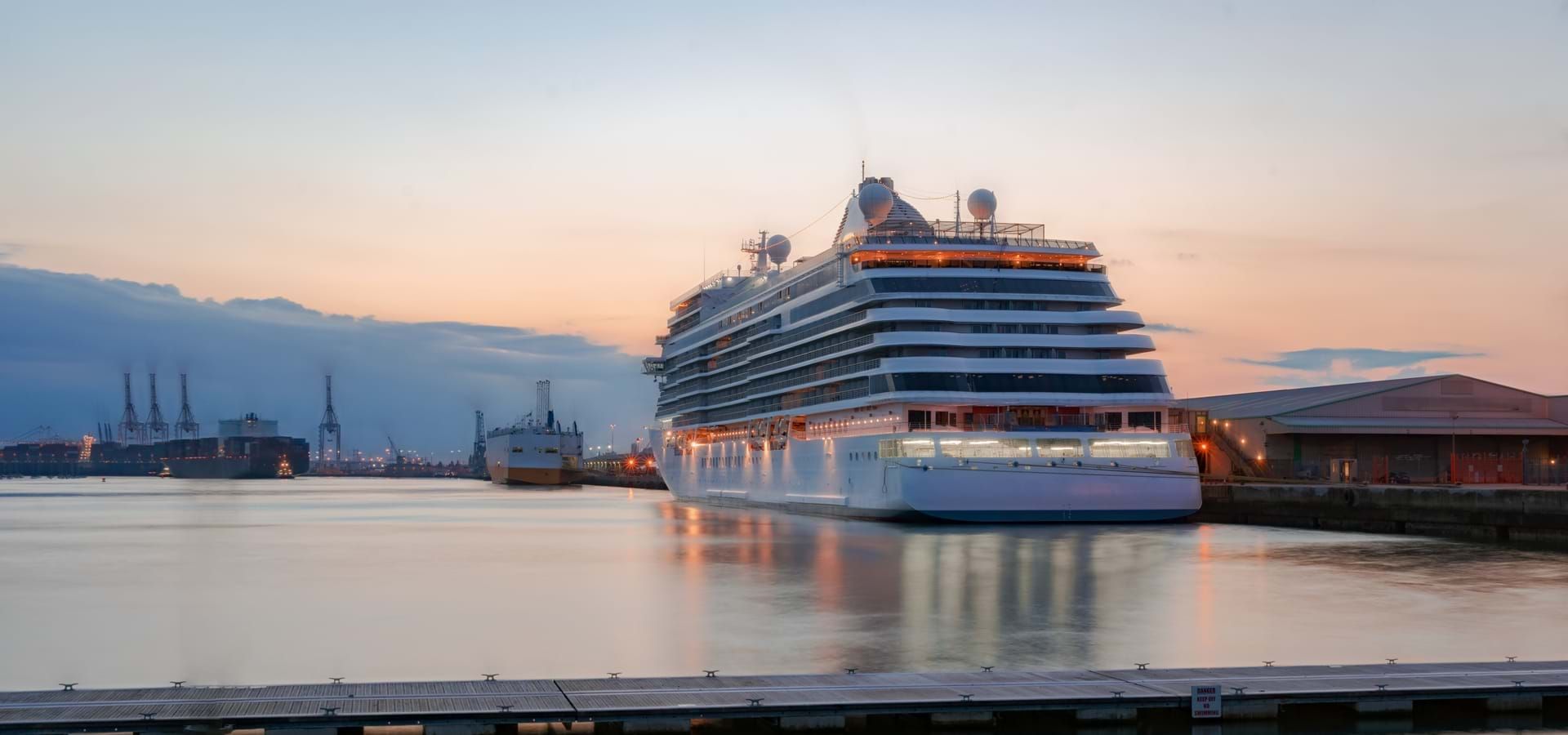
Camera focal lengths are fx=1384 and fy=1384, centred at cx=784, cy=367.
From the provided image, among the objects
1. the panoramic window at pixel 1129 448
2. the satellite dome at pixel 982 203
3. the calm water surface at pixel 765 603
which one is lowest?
the calm water surface at pixel 765 603

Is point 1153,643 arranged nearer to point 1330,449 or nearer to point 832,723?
point 832,723

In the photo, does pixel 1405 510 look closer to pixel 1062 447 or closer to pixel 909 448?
pixel 1062 447

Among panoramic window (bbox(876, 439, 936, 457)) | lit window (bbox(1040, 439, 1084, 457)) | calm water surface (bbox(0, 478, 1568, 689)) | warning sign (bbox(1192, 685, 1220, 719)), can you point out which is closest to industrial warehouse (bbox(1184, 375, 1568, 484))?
calm water surface (bbox(0, 478, 1568, 689))

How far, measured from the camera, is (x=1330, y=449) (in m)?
83.6

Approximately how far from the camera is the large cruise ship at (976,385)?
191 feet

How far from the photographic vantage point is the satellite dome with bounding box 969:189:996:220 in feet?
237

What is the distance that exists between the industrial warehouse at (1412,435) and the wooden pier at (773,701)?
6498 centimetres

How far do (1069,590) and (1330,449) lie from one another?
178ft

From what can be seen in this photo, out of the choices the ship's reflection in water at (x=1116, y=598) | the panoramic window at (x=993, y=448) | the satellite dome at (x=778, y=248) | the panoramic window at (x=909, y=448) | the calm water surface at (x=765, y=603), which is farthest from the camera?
the satellite dome at (x=778, y=248)

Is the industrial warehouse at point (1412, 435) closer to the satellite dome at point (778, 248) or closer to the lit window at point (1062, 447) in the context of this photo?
the lit window at point (1062, 447)

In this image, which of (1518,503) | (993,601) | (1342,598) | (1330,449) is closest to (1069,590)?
(993,601)

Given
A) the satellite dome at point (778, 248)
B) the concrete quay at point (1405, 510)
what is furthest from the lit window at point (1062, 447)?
the satellite dome at point (778, 248)

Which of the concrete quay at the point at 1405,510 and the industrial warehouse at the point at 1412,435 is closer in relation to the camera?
the concrete quay at the point at 1405,510

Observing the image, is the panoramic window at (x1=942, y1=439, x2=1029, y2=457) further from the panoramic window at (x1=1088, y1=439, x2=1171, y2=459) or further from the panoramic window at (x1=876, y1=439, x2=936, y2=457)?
the panoramic window at (x1=1088, y1=439, x2=1171, y2=459)
